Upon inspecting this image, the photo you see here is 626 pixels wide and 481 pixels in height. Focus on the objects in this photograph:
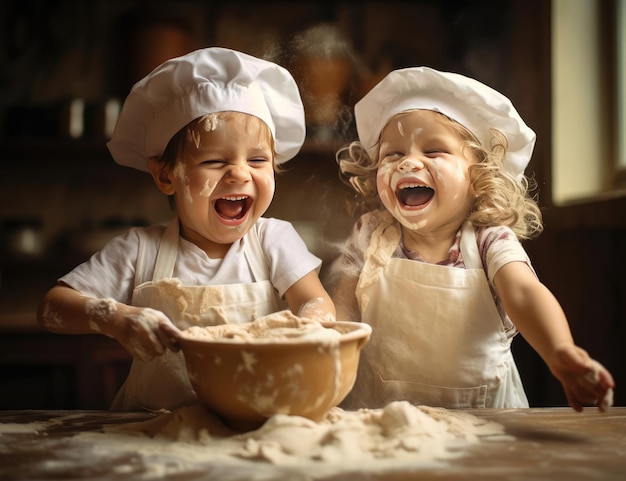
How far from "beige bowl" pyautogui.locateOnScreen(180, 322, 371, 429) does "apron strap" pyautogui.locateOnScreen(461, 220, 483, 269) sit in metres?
0.31

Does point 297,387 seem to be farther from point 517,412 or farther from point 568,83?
point 568,83

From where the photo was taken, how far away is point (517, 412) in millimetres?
933

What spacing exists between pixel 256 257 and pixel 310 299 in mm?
123

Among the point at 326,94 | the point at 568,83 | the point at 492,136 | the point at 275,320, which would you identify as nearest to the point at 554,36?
the point at 568,83

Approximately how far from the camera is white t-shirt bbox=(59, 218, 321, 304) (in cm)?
103

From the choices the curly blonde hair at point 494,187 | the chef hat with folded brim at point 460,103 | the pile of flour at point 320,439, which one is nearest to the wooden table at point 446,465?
the pile of flour at point 320,439

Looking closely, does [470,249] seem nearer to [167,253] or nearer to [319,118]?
[319,118]

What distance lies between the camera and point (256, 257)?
1.07m

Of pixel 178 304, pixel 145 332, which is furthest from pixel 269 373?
pixel 178 304

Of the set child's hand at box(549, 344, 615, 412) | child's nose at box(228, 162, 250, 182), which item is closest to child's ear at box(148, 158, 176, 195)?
child's nose at box(228, 162, 250, 182)

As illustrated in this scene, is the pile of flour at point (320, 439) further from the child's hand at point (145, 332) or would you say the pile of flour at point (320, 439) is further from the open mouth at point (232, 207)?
the open mouth at point (232, 207)

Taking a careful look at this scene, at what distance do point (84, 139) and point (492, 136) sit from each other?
3.11 ft

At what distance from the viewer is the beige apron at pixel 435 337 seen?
3.33 ft

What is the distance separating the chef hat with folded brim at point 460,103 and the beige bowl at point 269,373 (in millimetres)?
447
